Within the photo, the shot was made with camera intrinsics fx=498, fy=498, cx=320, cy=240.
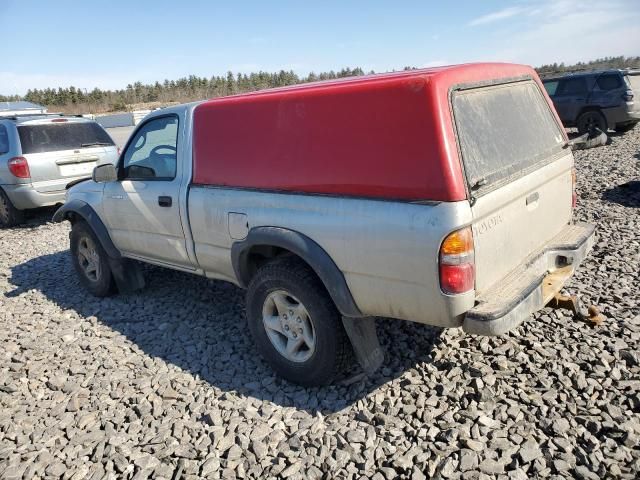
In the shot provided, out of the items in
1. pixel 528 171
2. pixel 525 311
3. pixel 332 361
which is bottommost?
pixel 332 361

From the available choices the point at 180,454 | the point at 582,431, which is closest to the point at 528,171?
the point at 582,431

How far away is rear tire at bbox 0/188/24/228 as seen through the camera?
8461mm

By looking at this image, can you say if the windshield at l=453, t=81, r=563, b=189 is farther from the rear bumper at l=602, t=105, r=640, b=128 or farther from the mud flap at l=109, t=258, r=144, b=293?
the rear bumper at l=602, t=105, r=640, b=128

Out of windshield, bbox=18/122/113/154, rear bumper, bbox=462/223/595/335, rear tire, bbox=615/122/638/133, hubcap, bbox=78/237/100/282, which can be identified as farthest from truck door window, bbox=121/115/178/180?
rear tire, bbox=615/122/638/133

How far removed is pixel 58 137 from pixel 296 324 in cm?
693

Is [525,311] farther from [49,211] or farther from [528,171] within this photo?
[49,211]

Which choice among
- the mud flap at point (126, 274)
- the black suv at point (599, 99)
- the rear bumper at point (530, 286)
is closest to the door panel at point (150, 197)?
the mud flap at point (126, 274)

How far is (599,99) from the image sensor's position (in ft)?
43.3

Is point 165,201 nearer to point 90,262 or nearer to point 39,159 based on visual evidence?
point 90,262

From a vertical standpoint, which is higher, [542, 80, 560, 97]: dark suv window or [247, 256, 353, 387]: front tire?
[542, 80, 560, 97]: dark suv window

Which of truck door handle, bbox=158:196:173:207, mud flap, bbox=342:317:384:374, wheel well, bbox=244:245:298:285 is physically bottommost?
mud flap, bbox=342:317:384:374

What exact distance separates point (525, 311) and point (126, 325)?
3.49m

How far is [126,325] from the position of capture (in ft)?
15.1

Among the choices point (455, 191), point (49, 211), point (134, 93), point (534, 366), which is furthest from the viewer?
point (134, 93)
